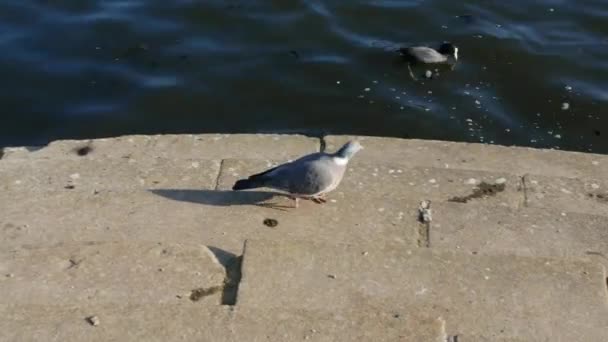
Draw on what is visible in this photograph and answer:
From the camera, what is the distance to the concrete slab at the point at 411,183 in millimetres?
4696

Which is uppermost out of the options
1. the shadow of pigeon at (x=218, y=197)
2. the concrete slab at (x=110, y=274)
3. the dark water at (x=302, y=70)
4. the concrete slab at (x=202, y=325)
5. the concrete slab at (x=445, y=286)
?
the concrete slab at (x=202, y=325)

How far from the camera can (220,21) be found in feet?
29.0

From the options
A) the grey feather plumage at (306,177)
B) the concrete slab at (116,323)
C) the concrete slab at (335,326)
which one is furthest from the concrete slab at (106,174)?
the concrete slab at (335,326)

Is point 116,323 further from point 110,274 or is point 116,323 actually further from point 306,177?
point 306,177

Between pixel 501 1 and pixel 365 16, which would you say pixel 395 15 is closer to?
pixel 365 16

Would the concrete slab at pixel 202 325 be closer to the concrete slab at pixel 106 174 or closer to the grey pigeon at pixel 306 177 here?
the grey pigeon at pixel 306 177

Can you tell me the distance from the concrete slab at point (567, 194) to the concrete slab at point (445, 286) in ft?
2.63

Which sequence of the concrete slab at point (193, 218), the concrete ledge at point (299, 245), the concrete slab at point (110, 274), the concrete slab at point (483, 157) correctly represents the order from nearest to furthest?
1. the concrete ledge at point (299, 245)
2. the concrete slab at point (110, 274)
3. the concrete slab at point (193, 218)
4. the concrete slab at point (483, 157)

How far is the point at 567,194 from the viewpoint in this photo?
4.80 m

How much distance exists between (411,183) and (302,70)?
11.1 feet

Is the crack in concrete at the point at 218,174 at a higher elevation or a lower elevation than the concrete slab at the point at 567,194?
higher

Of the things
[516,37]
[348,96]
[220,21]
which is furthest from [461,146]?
[220,21]

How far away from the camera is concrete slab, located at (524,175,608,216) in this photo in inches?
184

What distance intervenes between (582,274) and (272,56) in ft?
16.2
